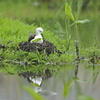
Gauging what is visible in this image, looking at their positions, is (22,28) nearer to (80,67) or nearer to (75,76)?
(80,67)

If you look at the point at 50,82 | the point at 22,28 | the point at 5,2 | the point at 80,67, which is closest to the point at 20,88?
the point at 50,82

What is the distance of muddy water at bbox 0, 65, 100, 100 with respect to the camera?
16.0ft

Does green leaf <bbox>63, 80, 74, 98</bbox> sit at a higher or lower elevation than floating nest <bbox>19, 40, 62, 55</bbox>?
lower

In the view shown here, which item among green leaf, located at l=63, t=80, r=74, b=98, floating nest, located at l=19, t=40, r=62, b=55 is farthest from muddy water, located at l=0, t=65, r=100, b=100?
floating nest, located at l=19, t=40, r=62, b=55

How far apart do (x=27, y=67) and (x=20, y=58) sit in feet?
1.18

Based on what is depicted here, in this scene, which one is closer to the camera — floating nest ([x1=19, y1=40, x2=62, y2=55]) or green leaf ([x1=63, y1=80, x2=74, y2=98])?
green leaf ([x1=63, y1=80, x2=74, y2=98])

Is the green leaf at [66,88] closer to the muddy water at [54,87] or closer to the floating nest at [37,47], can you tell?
the muddy water at [54,87]

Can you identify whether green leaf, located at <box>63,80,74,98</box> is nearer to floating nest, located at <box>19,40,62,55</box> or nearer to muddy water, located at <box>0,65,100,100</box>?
muddy water, located at <box>0,65,100,100</box>

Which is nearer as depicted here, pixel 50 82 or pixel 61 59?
pixel 50 82

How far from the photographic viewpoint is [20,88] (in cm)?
528

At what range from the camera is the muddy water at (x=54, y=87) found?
193 inches

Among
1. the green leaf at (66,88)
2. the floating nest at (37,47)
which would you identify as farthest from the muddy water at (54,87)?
the floating nest at (37,47)

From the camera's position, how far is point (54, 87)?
537 centimetres

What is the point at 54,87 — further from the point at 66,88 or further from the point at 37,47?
the point at 37,47
